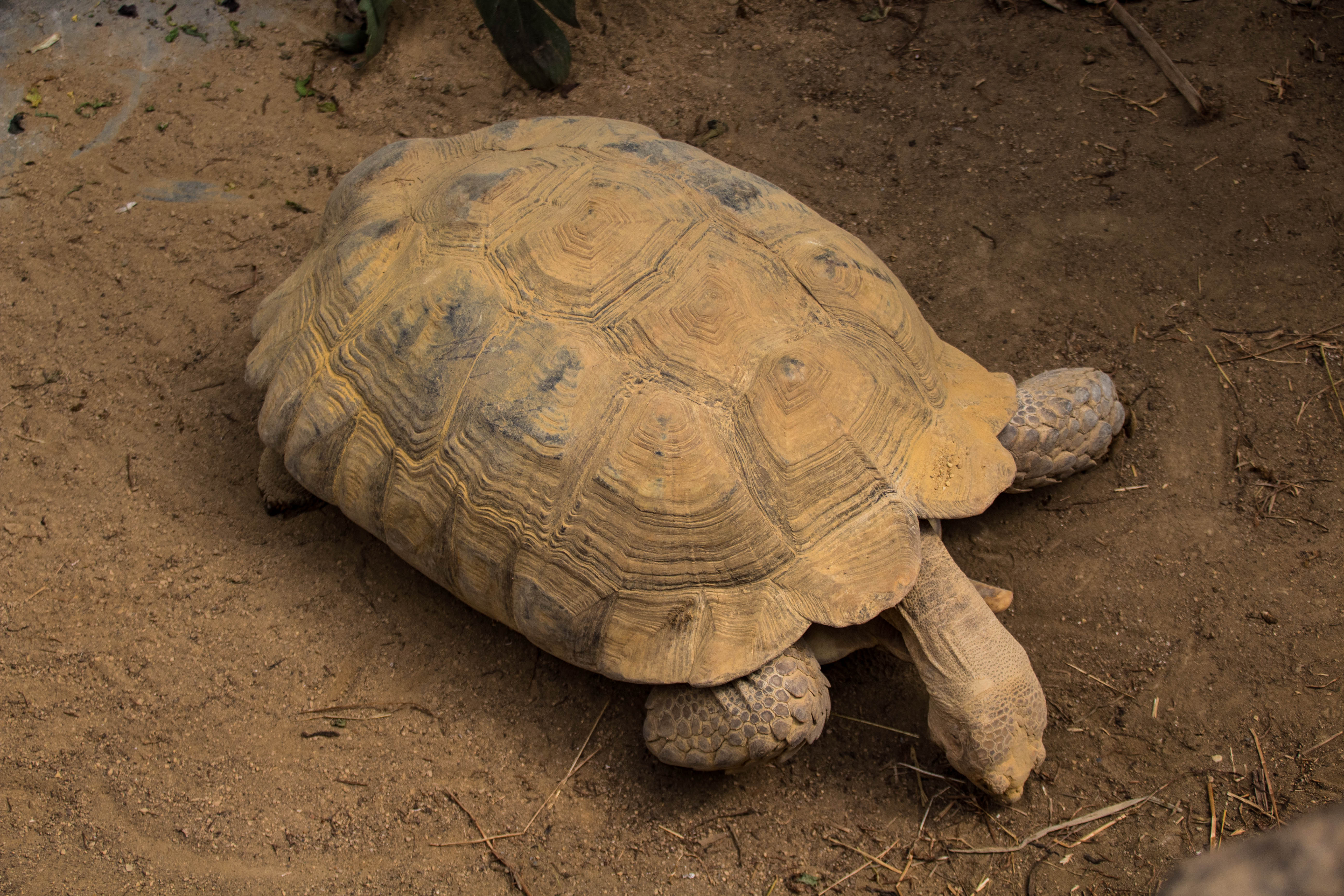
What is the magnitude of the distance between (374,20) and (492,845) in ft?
14.1

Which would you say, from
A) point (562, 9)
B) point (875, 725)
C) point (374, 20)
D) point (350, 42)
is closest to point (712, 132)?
point (562, 9)

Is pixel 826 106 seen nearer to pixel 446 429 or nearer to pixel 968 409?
pixel 968 409

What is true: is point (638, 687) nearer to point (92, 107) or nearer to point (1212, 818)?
point (1212, 818)

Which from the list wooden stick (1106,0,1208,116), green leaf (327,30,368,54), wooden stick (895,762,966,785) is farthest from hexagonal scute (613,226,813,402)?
green leaf (327,30,368,54)

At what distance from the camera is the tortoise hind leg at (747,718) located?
2592mm

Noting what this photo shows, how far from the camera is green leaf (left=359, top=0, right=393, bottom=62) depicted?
504cm

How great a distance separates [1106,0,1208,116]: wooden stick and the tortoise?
2.43 meters

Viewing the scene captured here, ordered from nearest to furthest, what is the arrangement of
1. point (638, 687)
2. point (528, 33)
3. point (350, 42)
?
point (638, 687), point (528, 33), point (350, 42)

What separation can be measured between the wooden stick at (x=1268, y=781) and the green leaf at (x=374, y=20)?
5061 millimetres

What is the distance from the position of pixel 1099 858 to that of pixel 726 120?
3.72 metres

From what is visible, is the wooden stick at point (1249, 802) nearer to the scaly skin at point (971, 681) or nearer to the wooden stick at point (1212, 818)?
the wooden stick at point (1212, 818)

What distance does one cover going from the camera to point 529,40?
4.87m

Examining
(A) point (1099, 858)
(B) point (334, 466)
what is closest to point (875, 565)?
(A) point (1099, 858)

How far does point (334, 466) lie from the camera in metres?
3.04
